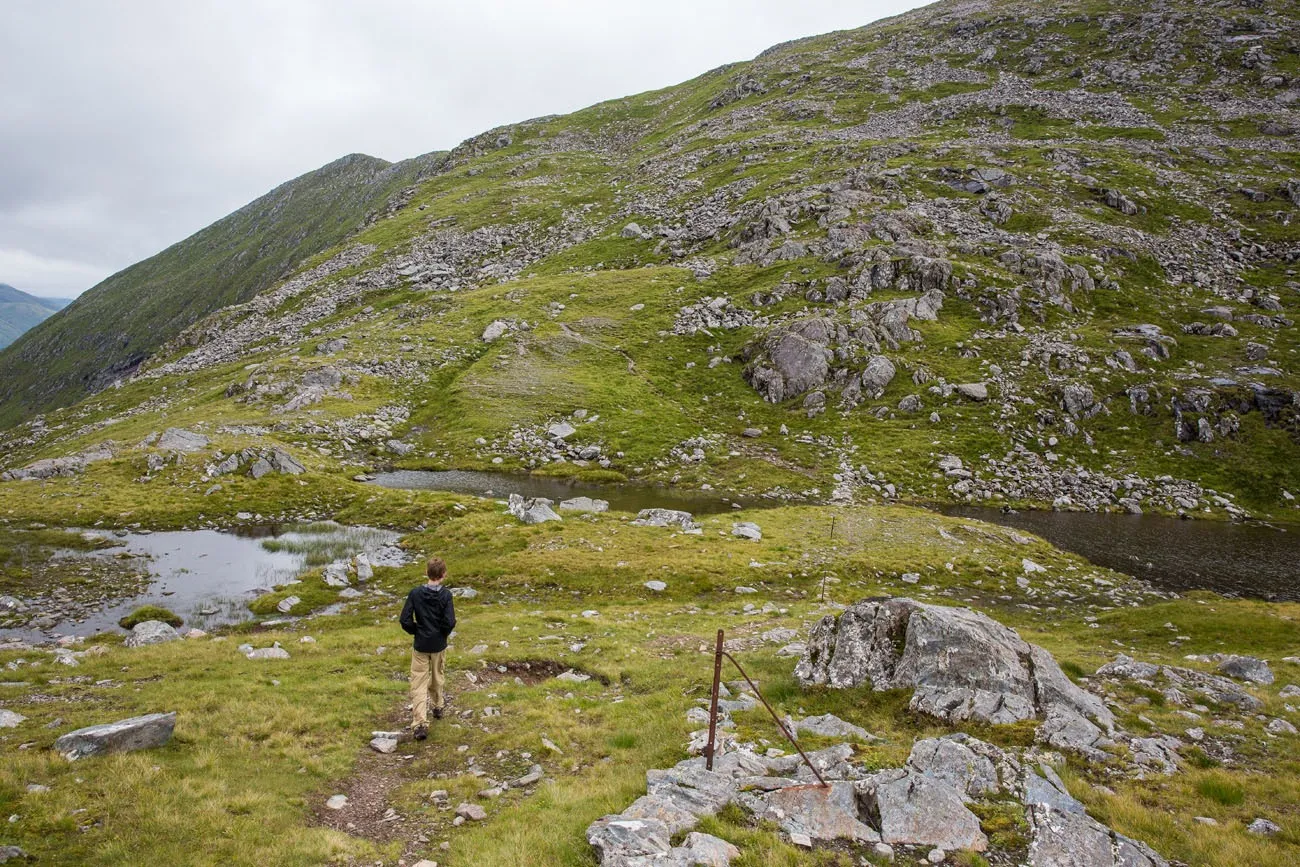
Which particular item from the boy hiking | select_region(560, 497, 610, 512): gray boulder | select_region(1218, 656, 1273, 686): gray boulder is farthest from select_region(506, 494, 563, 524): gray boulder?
select_region(1218, 656, 1273, 686): gray boulder

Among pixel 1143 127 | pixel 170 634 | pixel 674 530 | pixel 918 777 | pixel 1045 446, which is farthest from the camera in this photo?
pixel 1143 127

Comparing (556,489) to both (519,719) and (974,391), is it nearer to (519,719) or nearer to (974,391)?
(519,719)

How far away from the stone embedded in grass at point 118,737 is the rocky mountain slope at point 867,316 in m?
37.2

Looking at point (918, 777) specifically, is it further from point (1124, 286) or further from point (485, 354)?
point (1124, 286)

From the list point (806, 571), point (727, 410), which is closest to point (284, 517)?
point (806, 571)

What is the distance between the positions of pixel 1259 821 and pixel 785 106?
180 meters

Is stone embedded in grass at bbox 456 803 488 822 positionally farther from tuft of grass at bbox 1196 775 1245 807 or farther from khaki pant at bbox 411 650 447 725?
tuft of grass at bbox 1196 775 1245 807

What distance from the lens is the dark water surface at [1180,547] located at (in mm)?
38344

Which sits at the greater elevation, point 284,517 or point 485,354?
point 485,354

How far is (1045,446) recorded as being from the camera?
60656 mm

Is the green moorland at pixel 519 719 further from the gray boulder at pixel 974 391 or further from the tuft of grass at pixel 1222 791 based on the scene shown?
the gray boulder at pixel 974 391

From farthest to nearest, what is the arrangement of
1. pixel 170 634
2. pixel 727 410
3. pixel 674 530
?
pixel 727 410 → pixel 674 530 → pixel 170 634

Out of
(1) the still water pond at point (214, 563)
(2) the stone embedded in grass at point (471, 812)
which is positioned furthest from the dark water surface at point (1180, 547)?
(1) the still water pond at point (214, 563)

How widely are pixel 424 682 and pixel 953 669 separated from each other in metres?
13.6
